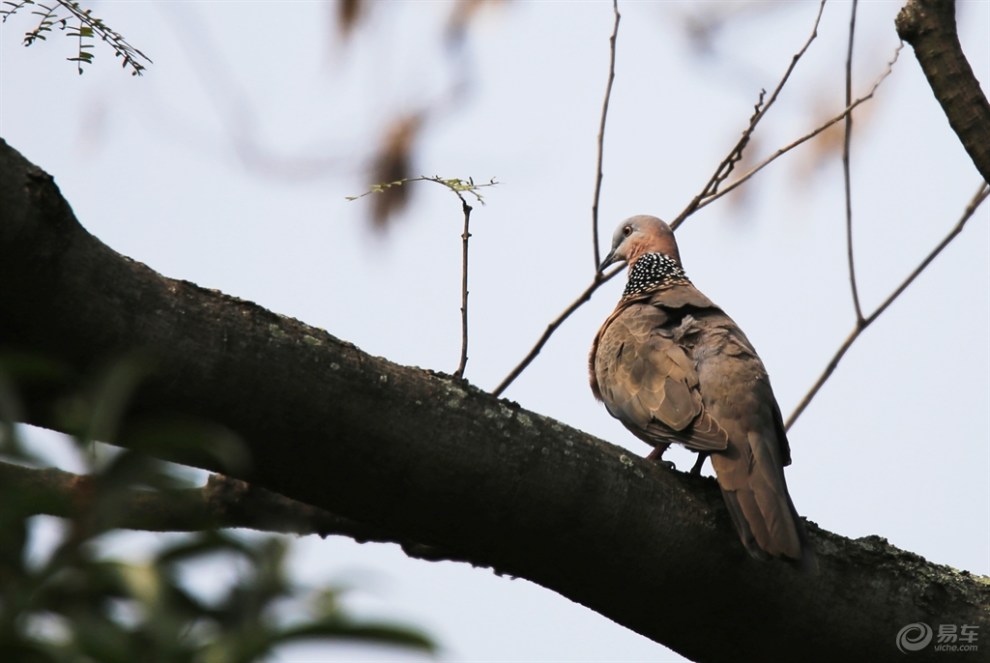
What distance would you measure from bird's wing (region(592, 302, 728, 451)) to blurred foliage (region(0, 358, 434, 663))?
3.09 m

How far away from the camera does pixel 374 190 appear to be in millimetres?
3494

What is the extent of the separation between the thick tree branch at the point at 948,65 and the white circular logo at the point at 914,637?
51.5 inches

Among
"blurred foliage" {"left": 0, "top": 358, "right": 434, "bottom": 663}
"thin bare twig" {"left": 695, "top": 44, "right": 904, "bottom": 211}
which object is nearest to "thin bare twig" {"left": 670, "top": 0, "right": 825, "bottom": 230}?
"thin bare twig" {"left": 695, "top": 44, "right": 904, "bottom": 211}

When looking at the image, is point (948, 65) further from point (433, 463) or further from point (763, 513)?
point (433, 463)

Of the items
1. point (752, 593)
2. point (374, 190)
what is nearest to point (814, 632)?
point (752, 593)

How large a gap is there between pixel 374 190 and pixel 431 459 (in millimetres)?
1120

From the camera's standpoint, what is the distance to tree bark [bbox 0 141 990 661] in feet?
7.82

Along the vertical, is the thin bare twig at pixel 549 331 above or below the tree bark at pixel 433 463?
above

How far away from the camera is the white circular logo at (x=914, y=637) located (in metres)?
3.16

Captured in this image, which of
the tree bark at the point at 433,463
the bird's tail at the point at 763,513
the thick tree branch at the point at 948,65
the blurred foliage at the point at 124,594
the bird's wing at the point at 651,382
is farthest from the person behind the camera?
the bird's wing at the point at 651,382

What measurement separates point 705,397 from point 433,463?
5.89 ft

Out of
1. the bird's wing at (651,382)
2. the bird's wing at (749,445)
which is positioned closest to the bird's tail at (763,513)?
the bird's wing at (749,445)

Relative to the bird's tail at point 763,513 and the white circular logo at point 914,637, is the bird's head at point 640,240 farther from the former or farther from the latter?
the white circular logo at point 914,637

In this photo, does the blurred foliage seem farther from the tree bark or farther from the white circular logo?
the white circular logo
